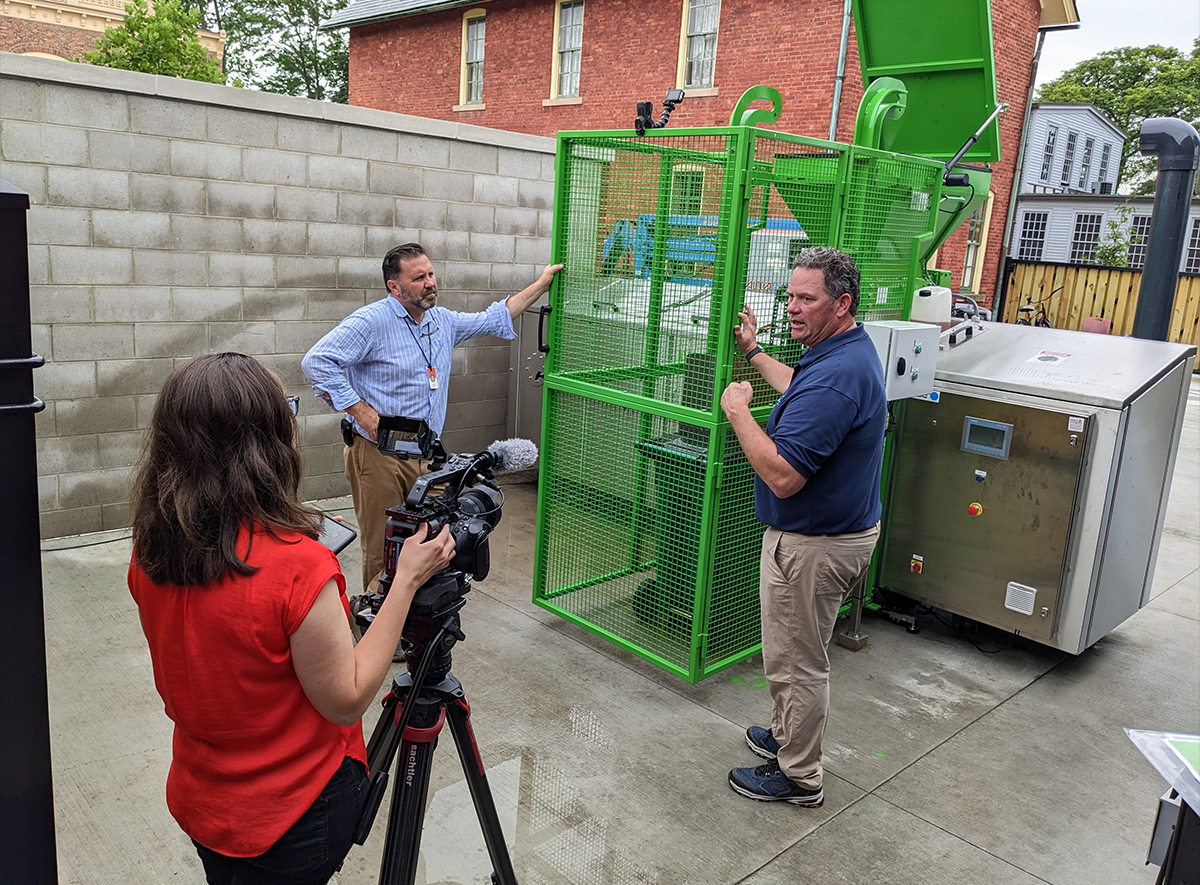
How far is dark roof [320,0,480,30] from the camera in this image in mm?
18781

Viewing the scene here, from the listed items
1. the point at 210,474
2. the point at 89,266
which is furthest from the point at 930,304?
the point at 89,266

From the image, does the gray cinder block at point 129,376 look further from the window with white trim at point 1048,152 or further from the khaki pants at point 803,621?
the window with white trim at point 1048,152

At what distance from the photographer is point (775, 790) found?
128 inches

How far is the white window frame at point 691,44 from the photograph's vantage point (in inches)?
583

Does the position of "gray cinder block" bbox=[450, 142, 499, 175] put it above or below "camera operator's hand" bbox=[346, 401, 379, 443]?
above

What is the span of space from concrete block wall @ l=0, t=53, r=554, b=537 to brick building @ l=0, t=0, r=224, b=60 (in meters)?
20.8

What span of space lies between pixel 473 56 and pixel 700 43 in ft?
20.6

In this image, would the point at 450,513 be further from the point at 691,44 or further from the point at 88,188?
the point at 691,44

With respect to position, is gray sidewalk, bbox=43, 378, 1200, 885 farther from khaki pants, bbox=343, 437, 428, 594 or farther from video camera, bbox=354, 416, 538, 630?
video camera, bbox=354, 416, 538, 630

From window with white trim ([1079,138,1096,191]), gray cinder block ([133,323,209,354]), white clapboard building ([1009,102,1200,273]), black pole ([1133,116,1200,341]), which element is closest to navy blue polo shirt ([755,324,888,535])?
black pole ([1133,116,1200,341])

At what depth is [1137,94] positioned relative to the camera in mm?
31906

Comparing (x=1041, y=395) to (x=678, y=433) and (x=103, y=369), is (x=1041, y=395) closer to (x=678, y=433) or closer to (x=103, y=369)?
(x=678, y=433)

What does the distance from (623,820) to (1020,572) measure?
2.49 metres

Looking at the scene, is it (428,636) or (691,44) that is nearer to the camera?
(428,636)
